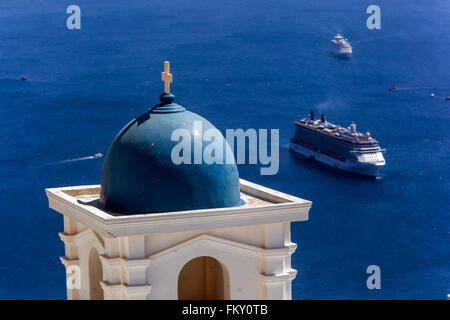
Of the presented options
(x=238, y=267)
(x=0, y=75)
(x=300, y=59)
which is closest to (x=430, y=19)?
(x=300, y=59)

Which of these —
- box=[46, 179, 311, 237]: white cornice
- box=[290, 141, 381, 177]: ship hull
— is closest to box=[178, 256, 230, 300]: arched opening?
box=[46, 179, 311, 237]: white cornice

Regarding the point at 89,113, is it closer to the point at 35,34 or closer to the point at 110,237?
the point at 35,34

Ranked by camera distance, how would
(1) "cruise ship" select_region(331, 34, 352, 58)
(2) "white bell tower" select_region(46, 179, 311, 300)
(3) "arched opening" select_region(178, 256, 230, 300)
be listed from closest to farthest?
(2) "white bell tower" select_region(46, 179, 311, 300) → (3) "arched opening" select_region(178, 256, 230, 300) → (1) "cruise ship" select_region(331, 34, 352, 58)

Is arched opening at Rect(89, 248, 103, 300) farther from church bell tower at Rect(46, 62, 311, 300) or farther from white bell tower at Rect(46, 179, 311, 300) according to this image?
church bell tower at Rect(46, 62, 311, 300)

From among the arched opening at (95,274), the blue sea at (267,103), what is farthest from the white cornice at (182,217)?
the blue sea at (267,103)

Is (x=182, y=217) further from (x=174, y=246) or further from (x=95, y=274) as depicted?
(x=95, y=274)
